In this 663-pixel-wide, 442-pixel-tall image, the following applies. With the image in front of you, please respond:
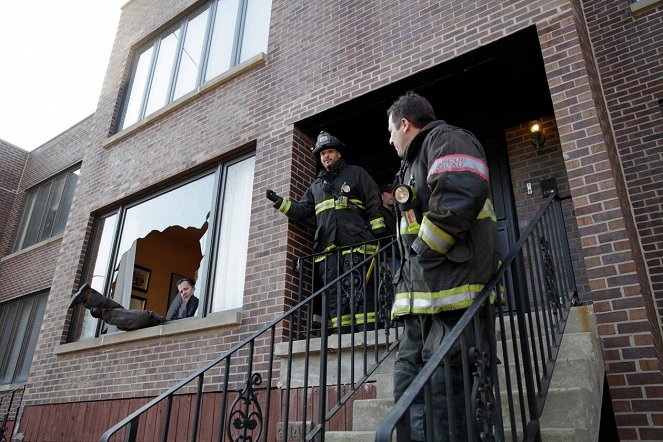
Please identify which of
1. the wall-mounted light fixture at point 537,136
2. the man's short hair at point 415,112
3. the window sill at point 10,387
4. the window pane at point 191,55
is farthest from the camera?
the window sill at point 10,387

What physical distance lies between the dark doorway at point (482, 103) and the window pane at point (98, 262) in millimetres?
3815

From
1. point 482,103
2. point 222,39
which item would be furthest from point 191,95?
point 482,103

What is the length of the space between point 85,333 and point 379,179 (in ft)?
15.3

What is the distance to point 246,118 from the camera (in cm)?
672

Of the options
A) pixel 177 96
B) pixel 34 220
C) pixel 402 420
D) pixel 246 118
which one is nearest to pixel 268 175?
pixel 246 118

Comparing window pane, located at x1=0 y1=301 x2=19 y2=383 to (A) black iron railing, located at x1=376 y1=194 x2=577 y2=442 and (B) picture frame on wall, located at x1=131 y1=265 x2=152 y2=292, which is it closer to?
(B) picture frame on wall, located at x1=131 y1=265 x2=152 y2=292

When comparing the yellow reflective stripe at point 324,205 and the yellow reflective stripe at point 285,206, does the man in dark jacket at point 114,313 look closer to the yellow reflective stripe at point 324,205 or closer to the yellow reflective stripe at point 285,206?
the yellow reflective stripe at point 285,206

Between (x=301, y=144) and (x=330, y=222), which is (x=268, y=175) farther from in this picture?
(x=330, y=222)

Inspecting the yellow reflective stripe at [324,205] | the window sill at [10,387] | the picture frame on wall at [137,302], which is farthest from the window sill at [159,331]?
the window sill at [10,387]

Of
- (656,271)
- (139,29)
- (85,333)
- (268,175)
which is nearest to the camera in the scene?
(656,271)

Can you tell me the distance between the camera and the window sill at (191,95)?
22.9 ft

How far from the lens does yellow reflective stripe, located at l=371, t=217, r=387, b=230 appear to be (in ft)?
17.6

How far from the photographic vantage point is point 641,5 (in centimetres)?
569

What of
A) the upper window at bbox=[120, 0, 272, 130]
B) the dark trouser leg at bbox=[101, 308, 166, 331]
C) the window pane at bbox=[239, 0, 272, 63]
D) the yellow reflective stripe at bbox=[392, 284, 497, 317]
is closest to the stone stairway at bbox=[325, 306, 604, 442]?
the yellow reflective stripe at bbox=[392, 284, 497, 317]
